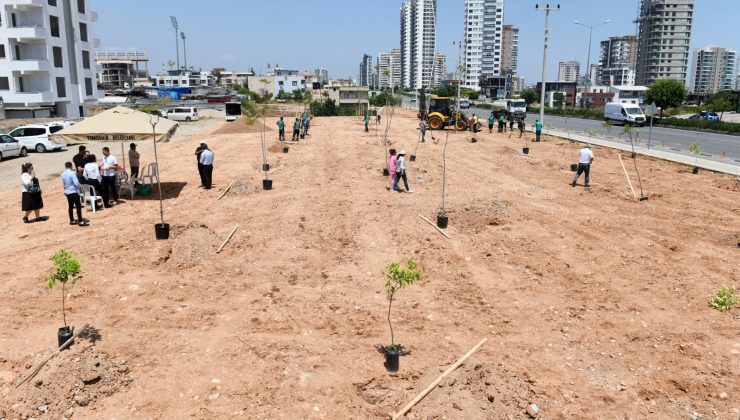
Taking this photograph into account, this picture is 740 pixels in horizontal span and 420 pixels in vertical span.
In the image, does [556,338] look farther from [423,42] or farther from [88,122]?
[423,42]

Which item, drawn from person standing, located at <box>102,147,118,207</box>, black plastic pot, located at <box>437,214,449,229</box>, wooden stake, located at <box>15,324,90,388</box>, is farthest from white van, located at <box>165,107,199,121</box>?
wooden stake, located at <box>15,324,90,388</box>

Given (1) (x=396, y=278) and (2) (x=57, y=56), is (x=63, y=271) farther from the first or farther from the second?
(2) (x=57, y=56)

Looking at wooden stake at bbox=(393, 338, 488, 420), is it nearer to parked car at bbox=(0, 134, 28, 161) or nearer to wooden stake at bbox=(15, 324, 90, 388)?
wooden stake at bbox=(15, 324, 90, 388)

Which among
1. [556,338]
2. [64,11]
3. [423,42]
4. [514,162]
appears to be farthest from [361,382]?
[423,42]

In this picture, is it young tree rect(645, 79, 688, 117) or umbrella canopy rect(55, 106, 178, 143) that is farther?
young tree rect(645, 79, 688, 117)

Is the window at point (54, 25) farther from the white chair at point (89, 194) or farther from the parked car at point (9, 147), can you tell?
the white chair at point (89, 194)

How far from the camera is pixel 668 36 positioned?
138875mm

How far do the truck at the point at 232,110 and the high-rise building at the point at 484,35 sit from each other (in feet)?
443

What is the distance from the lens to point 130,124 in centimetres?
1408

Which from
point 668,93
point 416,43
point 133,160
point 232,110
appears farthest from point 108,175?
point 416,43

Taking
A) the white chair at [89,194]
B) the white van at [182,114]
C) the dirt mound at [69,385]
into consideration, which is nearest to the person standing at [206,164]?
the white chair at [89,194]

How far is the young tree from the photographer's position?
58.1 meters

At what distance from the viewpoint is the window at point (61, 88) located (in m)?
50.0

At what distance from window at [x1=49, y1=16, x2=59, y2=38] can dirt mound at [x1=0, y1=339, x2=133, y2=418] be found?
5237 cm
